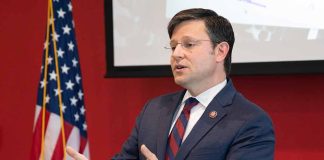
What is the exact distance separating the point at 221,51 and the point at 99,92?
1.51 meters

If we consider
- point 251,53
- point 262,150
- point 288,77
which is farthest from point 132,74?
point 262,150

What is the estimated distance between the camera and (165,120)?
1.93 m

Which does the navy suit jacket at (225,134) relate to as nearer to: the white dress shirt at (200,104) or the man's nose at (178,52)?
the white dress shirt at (200,104)

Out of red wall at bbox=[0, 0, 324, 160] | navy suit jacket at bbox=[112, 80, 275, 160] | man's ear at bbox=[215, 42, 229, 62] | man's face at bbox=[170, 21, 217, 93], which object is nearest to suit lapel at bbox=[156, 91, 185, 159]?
navy suit jacket at bbox=[112, 80, 275, 160]

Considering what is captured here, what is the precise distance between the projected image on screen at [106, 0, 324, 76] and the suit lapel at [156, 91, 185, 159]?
838 mm

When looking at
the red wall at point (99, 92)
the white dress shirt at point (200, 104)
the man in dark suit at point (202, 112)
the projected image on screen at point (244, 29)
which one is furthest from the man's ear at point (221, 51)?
the red wall at point (99, 92)

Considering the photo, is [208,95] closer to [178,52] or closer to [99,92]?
[178,52]

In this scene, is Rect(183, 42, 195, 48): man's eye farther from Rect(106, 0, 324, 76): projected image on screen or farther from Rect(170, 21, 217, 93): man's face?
Rect(106, 0, 324, 76): projected image on screen

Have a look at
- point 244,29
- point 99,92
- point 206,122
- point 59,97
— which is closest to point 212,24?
point 206,122

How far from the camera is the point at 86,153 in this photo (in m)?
2.94

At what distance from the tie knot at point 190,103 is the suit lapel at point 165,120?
49mm

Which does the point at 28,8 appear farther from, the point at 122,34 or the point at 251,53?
the point at 251,53

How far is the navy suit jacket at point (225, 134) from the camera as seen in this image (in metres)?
1.72

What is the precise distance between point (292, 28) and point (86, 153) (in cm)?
145
